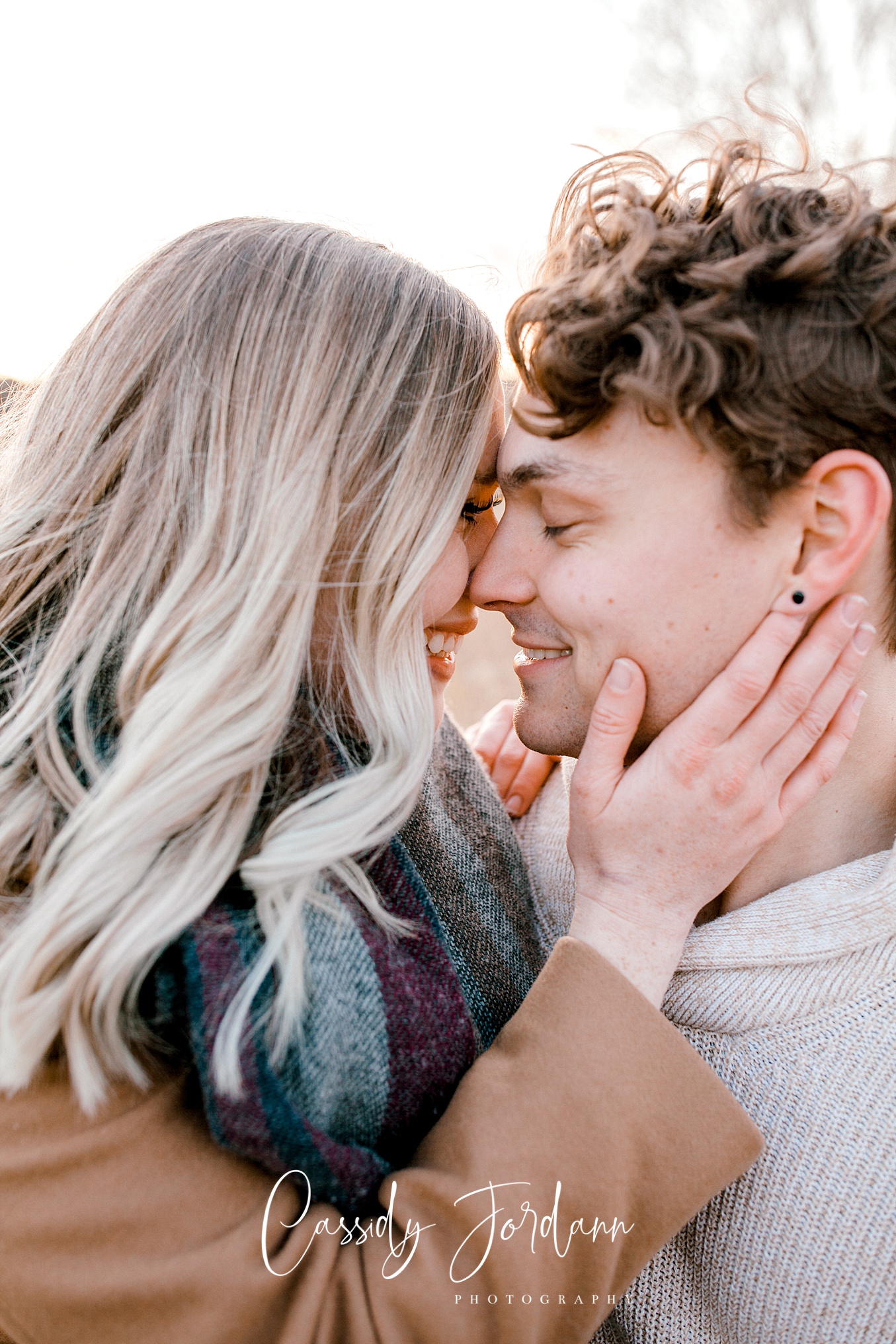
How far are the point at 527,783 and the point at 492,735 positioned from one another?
0.26 metres

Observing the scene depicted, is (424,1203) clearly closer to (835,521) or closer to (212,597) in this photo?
(212,597)

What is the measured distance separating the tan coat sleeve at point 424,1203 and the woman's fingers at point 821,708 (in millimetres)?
536

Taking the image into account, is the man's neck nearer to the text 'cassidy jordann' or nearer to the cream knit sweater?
the cream knit sweater

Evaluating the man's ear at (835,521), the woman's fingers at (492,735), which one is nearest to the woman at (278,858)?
the man's ear at (835,521)

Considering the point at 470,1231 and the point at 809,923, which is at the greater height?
the point at 809,923

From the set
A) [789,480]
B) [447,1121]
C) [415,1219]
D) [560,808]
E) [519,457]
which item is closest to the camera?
[415,1219]

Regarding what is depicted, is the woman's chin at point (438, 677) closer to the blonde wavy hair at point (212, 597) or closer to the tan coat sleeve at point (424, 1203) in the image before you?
Answer: the blonde wavy hair at point (212, 597)

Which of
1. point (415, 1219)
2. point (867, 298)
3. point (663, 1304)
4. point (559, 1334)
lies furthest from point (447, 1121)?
point (867, 298)

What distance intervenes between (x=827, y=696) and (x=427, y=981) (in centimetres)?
92

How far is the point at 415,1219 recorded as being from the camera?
1355mm

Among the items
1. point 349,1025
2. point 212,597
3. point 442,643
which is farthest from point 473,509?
point 349,1025

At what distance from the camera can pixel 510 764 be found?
2.75 metres

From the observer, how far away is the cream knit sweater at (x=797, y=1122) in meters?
1.47

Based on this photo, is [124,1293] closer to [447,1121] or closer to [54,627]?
[447,1121]
